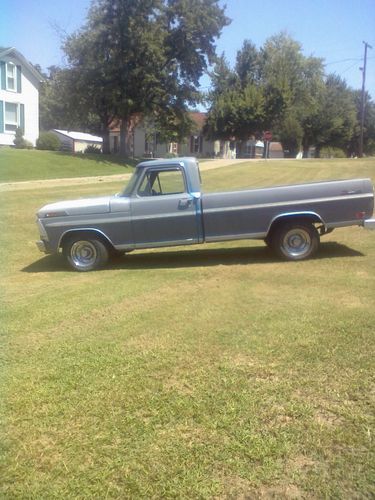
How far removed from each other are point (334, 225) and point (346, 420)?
5.06 meters

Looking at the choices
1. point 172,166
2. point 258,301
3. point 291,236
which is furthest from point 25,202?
point 258,301

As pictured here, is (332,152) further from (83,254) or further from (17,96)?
(83,254)

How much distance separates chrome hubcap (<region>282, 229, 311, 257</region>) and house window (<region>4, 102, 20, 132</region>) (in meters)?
33.2

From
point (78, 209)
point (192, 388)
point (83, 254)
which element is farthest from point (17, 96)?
point (192, 388)

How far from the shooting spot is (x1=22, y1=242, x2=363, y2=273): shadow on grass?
27.4 ft

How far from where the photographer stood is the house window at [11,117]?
37031 mm

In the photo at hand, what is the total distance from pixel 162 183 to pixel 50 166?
21.2 metres

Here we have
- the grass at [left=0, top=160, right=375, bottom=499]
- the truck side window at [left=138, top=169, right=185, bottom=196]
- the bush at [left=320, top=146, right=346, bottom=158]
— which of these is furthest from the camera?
the bush at [left=320, top=146, right=346, bottom=158]

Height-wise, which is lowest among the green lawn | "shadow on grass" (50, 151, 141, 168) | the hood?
the hood

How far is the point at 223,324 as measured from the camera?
16.8 ft

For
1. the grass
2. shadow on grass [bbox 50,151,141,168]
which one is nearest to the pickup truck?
the grass

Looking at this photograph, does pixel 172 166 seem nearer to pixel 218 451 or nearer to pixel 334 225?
pixel 334 225

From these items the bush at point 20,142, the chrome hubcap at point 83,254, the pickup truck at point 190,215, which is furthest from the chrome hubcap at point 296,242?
the bush at point 20,142

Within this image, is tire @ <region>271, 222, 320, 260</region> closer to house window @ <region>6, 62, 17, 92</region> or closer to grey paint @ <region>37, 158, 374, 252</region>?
grey paint @ <region>37, 158, 374, 252</region>
